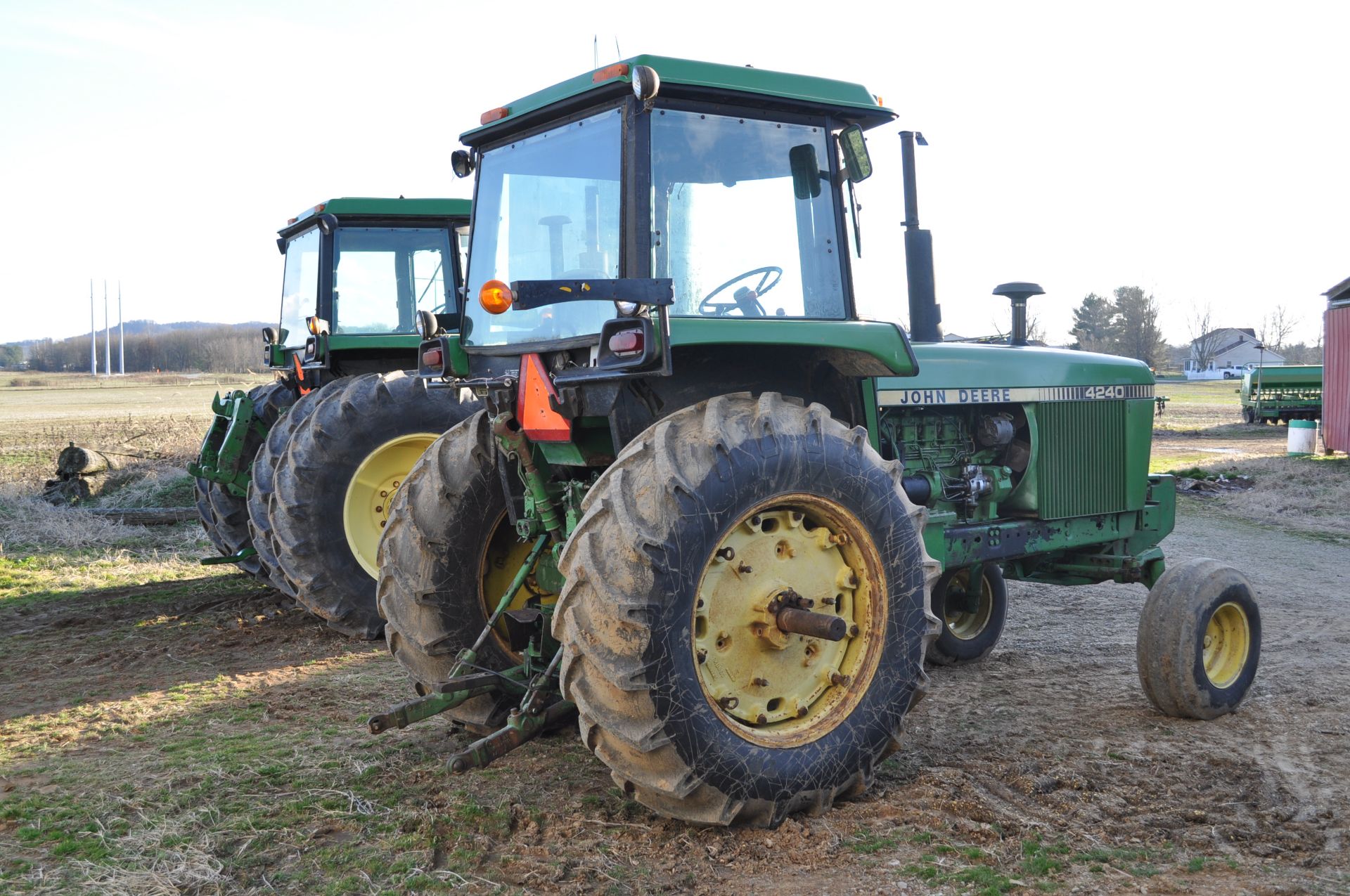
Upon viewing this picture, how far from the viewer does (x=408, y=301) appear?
7.97 metres

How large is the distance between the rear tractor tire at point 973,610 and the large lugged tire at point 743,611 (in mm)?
2132

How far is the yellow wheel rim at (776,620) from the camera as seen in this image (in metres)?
3.48

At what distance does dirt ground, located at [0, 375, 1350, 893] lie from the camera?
10.3 feet

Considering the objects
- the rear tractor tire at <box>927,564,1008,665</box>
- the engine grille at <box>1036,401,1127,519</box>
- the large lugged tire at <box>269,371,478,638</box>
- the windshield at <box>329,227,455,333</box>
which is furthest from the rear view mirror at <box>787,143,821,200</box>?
the windshield at <box>329,227,455,333</box>

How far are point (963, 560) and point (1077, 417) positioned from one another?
3.80ft

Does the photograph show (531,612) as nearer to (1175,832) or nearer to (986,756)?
(986,756)

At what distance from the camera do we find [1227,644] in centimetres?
489

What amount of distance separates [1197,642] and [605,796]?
2.58m

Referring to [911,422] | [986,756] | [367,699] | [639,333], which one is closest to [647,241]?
[639,333]

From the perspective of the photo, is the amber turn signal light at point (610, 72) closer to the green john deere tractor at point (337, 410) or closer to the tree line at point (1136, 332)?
the green john deere tractor at point (337, 410)

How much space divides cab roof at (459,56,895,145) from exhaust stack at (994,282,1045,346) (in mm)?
1654

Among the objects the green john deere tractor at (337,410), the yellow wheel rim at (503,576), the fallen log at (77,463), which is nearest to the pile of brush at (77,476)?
the fallen log at (77,463)

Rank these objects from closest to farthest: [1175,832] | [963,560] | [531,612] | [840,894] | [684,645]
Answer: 1. [840,894]
2. [684,645]
3. [1175,832]
4. [531,612]
5. [963,560]

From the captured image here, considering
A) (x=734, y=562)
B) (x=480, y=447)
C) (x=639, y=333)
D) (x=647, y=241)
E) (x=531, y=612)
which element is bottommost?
(x=531, y=612)
